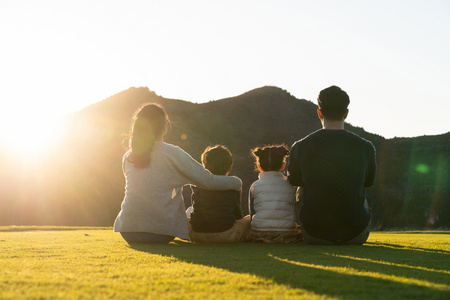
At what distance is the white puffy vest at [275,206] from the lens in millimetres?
5230

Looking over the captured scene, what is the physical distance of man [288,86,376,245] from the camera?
454 centimetres

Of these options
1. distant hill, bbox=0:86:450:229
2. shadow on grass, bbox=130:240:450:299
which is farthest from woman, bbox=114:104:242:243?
distant hill, bbox=0:86:450:229

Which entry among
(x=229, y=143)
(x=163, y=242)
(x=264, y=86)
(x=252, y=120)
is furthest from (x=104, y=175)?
(x=163, y=242)

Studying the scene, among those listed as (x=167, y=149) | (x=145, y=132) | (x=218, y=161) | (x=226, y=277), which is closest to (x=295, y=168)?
(x=218, y=161)

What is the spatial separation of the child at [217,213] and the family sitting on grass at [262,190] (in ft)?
0.04

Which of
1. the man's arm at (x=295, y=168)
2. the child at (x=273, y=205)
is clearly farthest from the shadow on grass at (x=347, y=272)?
the child at (x=273, y=205)

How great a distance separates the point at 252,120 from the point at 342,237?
147 ft

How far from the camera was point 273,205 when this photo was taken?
207 inches

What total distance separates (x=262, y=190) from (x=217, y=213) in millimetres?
619

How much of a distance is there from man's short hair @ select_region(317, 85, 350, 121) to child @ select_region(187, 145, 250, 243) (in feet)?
A: 4.64

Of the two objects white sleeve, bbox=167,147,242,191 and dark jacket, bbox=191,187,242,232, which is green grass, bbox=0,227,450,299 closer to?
white sleeve, bbox=167,147,242,191

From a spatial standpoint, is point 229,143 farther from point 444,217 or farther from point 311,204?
point 311,204

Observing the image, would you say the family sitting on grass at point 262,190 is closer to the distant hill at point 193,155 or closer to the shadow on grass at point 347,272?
the shadow on grass at point 347,272

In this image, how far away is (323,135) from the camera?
4703 millimetres
